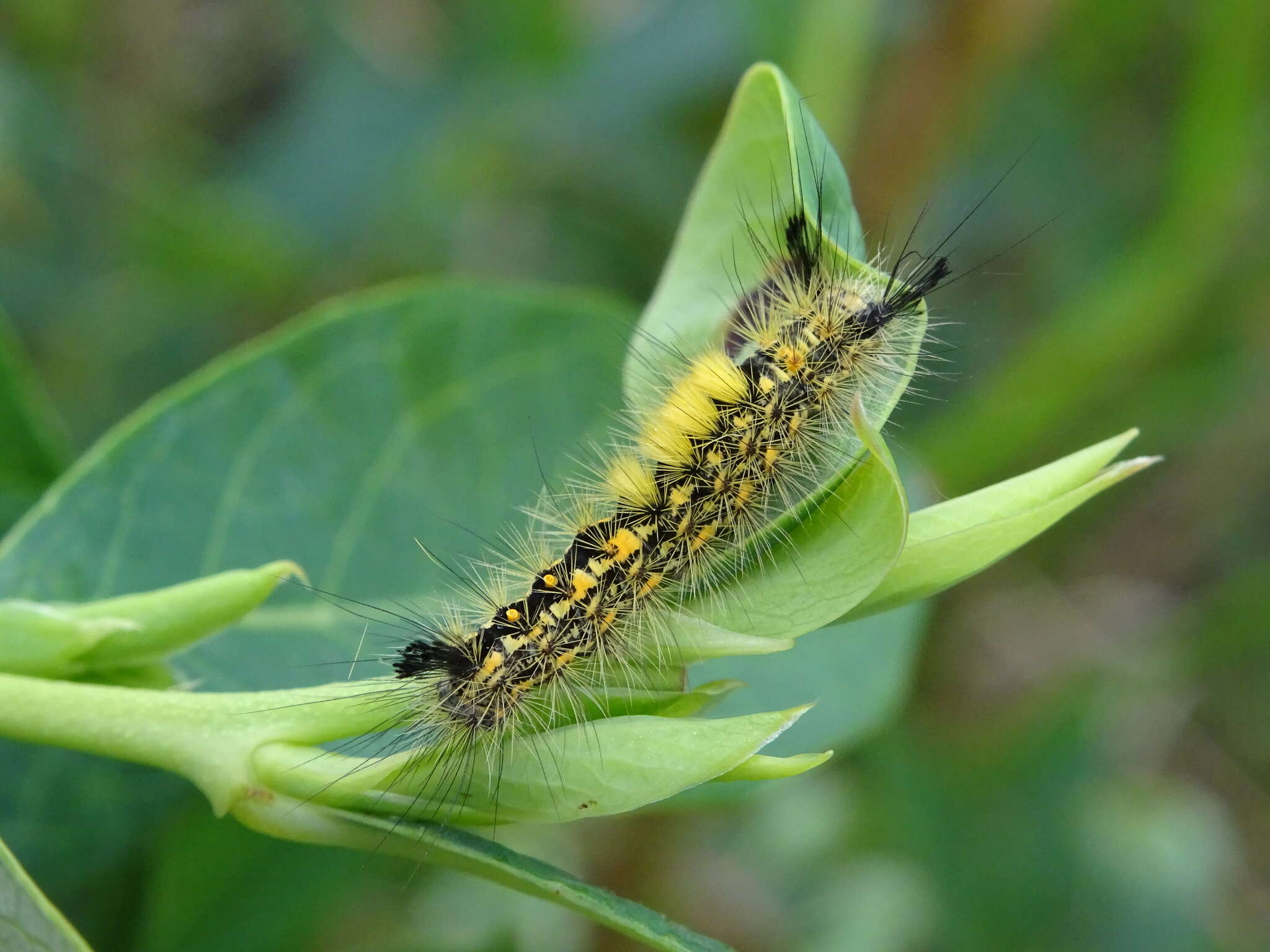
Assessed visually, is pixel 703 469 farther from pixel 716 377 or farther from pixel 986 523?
pixel 986 523

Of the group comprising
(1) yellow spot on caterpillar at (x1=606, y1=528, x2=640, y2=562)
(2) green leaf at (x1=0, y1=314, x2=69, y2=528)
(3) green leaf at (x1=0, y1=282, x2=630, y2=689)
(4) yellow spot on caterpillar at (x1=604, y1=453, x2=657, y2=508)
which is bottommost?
(1) yellow spot on caterpillar at (x1=606, y1=528, x2=640, y2=562)

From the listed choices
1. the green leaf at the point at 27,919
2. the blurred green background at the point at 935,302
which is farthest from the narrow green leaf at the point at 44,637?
the blurred green background at the point at 935,302

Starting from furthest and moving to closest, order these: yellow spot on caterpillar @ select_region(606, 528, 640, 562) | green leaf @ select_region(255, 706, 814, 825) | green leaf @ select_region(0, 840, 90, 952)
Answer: yellow spot on caterpillar @ select_region(606, 528, 640, 562)
green leaf @ select_region(0, 840, 90, 952)
green leaf @ select_region(255, 706, 814, 825)

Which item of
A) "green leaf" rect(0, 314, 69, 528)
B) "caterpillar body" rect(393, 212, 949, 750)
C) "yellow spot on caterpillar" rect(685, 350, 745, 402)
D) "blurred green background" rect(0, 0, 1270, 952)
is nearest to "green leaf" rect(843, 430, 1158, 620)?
"caterpillar body" rect(393, 212, 949, 750)

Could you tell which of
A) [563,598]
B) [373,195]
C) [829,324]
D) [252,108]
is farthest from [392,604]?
[252,108]

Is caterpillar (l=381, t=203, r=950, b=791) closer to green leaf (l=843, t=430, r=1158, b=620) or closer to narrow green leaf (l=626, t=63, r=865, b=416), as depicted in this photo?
narrow green leaf (l=626, t=63, r=865, b=416)

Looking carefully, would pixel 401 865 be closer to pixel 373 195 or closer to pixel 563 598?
pixel 563 598

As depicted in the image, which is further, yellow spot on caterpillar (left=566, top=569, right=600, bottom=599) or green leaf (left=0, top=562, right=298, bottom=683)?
yellow spot on caterpillar (left=566, top=569, right=600, bottom=599)

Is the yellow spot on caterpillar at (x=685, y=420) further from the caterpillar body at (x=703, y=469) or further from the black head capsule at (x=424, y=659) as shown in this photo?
the black head capsule at (x=424, y=659)
